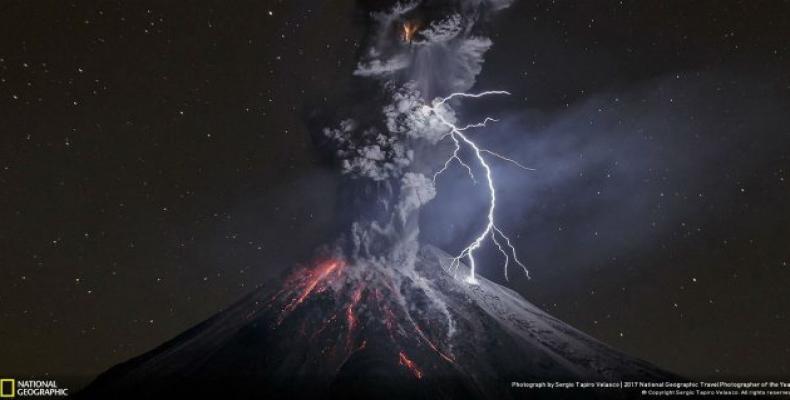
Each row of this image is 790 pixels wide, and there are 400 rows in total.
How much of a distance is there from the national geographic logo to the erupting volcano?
3579 mm

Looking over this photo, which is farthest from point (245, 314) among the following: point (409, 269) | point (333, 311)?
point (409, 269)

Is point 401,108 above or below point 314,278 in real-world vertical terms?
above

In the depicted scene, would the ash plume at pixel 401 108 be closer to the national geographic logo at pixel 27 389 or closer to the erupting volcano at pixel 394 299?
the erupting volcano at pixel 394 299

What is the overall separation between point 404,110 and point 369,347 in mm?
12320

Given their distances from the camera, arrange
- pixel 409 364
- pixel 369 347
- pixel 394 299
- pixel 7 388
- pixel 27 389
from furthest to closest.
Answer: pixel 394 299, pixel 369 347, pixel 409 364, pixel 27 389, pixel 7 388

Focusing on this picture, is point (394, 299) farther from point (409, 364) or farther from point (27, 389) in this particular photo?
point (27, 389)

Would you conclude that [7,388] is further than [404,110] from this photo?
No

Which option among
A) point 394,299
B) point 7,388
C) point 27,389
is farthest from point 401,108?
point 7,388

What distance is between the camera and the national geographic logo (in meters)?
23.9

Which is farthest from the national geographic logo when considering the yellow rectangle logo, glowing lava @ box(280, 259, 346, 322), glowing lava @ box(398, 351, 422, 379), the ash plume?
the ash plume

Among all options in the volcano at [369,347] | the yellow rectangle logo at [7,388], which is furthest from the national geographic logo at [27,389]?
the volcano at [369,347]

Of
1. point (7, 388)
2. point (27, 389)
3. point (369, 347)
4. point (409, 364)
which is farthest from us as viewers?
point (369, 347)

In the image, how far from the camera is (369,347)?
28297 millimetres

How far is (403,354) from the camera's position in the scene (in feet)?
91.7
